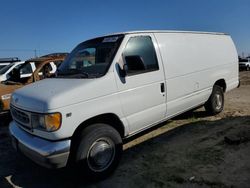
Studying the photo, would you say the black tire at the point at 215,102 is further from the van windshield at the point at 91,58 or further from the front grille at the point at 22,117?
the front grille at the point at 22,117

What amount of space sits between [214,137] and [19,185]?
12.3 ft

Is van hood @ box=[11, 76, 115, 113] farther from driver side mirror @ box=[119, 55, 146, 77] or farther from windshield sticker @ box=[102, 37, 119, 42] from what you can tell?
windshield sticker @ box=[102, 37, 119, 42]

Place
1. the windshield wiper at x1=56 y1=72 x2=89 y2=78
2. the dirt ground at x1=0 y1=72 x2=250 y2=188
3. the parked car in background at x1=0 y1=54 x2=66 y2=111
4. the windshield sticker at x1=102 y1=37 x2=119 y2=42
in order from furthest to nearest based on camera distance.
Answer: the parked car in background at x1=0 y1=54 x2=66 y2=111
the windshield sticker at x1=102 y1=37 x2=119 y2=42
the windshield wiper at x1=56 y1=72 x2=89 y2=78
the dirt ground at x1=0 y1=72 x2=250 y2=188

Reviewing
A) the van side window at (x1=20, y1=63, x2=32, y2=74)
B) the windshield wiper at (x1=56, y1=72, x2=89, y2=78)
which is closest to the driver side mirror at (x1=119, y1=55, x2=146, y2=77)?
the windshield wiper at (x1=56, y1=72, x2=89, y2=78)

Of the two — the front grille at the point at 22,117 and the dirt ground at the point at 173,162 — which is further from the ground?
the front grille at the point at 22,117

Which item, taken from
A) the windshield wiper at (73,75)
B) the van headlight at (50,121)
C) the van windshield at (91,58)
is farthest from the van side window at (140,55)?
the van headlight at (50,121)

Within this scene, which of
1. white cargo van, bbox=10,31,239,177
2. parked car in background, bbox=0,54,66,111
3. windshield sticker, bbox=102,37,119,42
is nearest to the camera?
white cargo van, bbox=10,31,239,177

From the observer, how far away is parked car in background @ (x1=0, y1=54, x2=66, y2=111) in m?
7.21

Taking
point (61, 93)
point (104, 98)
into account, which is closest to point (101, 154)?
point (104, 98)

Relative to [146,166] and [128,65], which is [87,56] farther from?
[146,166]

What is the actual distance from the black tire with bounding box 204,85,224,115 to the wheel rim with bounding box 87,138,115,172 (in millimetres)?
3561

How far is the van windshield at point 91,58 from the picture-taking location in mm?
4125

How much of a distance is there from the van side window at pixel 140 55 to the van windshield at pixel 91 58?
23cm

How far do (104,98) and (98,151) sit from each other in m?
0.80
